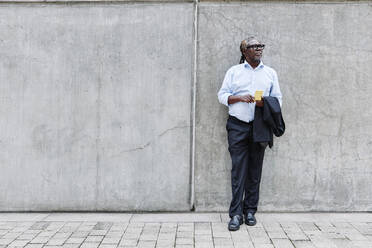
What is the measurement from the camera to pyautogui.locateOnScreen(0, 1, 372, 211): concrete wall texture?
4836 millimetres

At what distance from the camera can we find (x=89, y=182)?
491cm

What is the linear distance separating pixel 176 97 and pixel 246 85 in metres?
0.98

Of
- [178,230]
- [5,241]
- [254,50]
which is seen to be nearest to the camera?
[5,241]

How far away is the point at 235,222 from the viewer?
4176 millimetres

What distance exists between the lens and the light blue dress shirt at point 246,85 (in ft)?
14.1

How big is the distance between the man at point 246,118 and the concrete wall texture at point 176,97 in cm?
45

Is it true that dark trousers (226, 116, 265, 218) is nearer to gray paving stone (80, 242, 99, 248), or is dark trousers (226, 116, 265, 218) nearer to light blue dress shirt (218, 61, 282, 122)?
light blue dress shirt (218, 61, 282, 122)

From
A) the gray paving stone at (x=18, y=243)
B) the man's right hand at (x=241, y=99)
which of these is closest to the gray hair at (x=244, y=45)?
the man's right hand at (x=241, y=99)

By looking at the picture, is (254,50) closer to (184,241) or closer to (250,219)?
(250,219)

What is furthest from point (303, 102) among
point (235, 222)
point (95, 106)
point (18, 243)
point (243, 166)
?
point (18, 243)

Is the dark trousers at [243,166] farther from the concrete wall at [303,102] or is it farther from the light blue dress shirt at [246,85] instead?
the concrete wall at [303,102]

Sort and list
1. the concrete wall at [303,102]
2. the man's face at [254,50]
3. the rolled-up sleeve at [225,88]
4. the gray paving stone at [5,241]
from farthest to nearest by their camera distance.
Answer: the concrete wall at [303,102] → the rolled-up sleeve at [225,88] → the man's face at [254,50] → the gray paving stone at [5,241]

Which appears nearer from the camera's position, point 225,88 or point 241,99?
point 241,99

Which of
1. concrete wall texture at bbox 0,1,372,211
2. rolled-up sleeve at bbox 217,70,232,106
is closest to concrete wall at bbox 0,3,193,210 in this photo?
concrete wall texture at bbox 0,1,372,211
